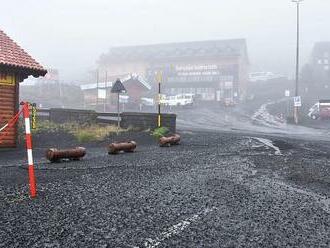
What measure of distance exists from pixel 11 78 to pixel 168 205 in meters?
11.5

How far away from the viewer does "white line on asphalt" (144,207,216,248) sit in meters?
4.34

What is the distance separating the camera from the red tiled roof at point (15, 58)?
1448 cm

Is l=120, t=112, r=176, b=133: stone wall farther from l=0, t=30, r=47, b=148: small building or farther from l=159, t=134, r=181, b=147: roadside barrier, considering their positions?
l=0, t=30, r=47, b=148: small building

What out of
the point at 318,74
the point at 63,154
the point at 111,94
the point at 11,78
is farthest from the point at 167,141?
the point at 318,74

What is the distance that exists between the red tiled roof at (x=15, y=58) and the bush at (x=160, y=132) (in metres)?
5.84

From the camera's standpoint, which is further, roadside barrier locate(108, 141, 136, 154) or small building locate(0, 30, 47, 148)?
small building locate(0, 30, 47, 148)

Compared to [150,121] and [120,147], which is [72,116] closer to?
[150,121]

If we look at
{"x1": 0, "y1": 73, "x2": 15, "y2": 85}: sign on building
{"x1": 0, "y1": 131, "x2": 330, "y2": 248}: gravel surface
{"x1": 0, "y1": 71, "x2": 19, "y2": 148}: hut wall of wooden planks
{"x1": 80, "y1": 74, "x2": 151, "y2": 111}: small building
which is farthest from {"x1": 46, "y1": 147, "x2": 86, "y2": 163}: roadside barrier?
{"x1": 80, "y1": 74, "x2": 151, "y2": 111}: small building

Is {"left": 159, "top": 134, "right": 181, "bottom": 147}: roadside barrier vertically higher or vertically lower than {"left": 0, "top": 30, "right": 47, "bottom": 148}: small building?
lower

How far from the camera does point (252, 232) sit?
4836 mm

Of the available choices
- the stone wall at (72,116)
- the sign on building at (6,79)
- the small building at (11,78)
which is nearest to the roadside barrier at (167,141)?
the small building at (11,78)

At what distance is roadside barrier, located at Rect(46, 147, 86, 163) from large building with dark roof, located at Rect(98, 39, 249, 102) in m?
52.1

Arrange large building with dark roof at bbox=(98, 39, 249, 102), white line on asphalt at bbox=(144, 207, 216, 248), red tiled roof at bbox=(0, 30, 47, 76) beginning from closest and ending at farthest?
white line on asphalt at bbox=(144, 207, 216, 248) → red tiled roof at bbox=(0, 30, 47, 76) → large building with dark roof at bbox=(98, 39, 249, 102)

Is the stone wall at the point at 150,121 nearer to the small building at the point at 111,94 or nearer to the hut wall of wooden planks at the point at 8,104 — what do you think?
the hut wall of wooden planks at the point at 8,104
